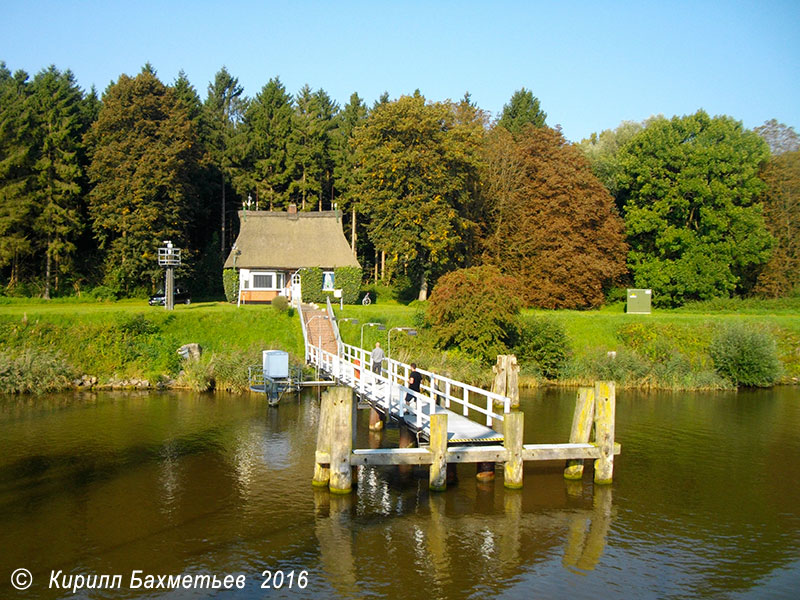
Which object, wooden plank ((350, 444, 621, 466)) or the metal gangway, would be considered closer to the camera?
wooden plank ((350, 444, 621, 466))

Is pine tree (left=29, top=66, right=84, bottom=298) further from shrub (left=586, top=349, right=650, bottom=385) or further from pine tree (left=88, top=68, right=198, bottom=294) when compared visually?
shrub (left=586, top=349, right=650, bottom=385)

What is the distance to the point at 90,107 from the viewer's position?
200 ft

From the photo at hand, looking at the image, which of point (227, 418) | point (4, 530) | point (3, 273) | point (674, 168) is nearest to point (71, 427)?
point (227, 418)

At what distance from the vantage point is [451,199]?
52.5 meters

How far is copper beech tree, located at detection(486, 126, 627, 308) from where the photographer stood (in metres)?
52.2

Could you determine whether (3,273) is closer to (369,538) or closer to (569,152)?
(569,152)

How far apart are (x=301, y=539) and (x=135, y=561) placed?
11.7 feet

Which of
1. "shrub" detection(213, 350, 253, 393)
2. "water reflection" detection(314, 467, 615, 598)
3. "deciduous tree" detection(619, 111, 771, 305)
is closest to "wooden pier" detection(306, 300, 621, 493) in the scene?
"water reflection" detection(314, 467, 615, 598)

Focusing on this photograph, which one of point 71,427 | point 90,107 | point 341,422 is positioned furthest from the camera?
point 90,107

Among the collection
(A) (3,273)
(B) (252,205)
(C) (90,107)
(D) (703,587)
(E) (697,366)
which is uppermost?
(C) (90,107)

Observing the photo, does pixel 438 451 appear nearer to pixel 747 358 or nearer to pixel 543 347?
pixel 543 347

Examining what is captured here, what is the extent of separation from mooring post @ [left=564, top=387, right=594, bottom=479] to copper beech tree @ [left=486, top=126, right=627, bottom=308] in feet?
103

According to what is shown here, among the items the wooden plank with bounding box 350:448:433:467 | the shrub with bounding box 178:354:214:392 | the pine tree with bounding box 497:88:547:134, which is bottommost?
the wooden plank with bounding box 350:448:433:467

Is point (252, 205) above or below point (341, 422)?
above
